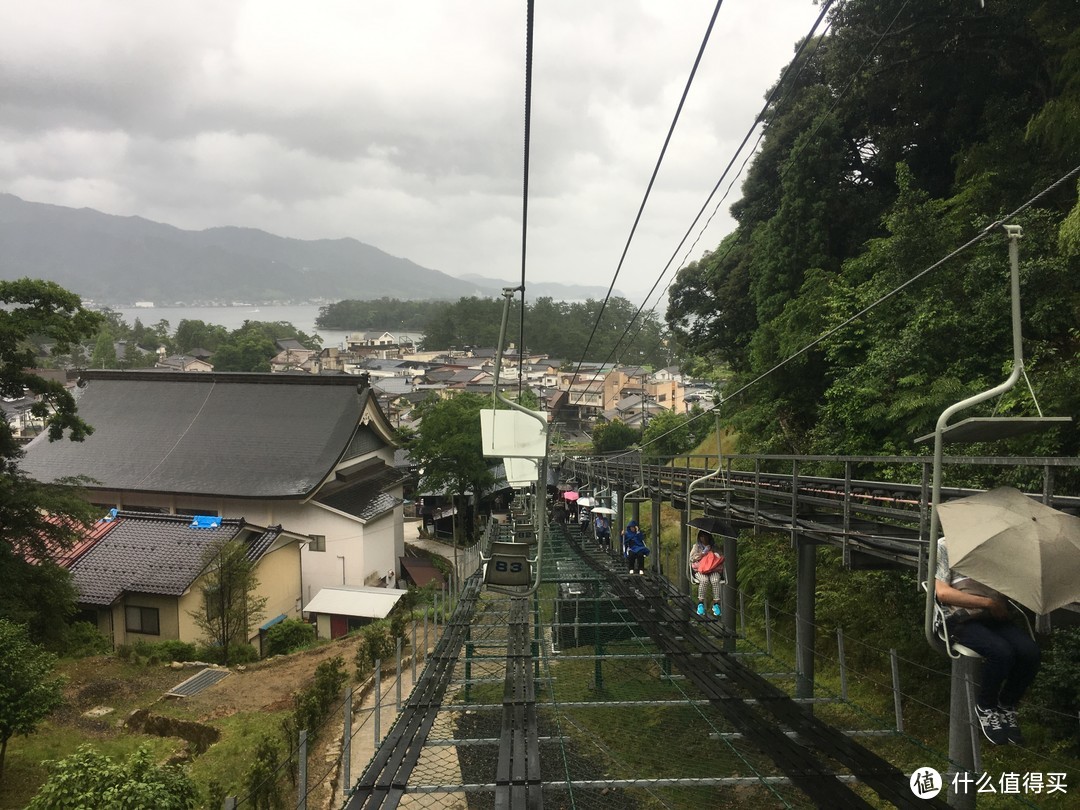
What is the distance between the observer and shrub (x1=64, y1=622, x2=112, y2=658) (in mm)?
14859

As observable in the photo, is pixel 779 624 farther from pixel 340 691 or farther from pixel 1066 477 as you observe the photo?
pixel 340 691

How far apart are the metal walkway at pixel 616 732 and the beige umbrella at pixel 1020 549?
6.32ft

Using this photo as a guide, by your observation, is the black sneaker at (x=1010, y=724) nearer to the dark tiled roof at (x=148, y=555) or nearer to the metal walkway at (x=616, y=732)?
the metal walkway at (x=616, y=732)

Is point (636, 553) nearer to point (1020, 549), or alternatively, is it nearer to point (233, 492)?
point (1020, 549)

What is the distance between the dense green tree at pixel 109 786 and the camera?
5.68 m

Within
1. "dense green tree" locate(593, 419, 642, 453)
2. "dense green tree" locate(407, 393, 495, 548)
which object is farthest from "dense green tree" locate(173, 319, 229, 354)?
"dense green tree" locate(407, 393, 495, 548)

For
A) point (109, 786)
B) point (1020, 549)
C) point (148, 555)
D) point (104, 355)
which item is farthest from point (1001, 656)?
point (104, 355)

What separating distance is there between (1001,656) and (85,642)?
17.9 metres

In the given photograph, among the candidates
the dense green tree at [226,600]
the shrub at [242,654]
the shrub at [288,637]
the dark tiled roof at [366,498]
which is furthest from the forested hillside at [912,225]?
the dark tiled roof at [366,498]

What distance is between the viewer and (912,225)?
1173cm

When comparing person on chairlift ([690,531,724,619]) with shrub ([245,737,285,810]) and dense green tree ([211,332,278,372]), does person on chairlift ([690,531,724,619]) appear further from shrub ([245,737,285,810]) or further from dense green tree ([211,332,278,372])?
dense green tree ([211,332,278,372])

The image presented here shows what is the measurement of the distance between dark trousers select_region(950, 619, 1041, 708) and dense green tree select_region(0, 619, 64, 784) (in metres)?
9.73

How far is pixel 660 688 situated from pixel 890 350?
6349 mm

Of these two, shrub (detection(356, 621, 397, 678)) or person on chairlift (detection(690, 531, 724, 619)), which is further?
shrub (detection(356, 621, 397, 678))
